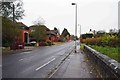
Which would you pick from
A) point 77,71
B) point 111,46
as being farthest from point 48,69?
point 111,46

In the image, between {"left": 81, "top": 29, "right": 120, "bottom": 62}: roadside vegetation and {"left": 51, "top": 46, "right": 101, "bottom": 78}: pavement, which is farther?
{"left": 51, "top": 46, "right": 101, "bottom": 78}: pavement

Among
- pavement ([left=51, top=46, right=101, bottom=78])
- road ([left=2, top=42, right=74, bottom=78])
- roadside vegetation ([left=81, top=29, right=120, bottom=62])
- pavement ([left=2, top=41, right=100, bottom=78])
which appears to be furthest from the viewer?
road ([left=2, top=42, right=74, bottom=78])

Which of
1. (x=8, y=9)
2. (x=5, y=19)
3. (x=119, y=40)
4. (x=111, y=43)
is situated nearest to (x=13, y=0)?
(x=8, y=9)

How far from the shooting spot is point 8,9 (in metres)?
51.3

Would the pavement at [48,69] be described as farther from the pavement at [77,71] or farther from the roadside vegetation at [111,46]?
the roadside vegetation at [111,46]

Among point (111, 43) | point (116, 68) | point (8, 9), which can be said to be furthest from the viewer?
point (8, 9)

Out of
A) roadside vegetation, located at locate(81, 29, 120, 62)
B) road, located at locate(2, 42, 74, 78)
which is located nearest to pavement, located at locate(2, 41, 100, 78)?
road, located at locate(2, 42, 74, 78)

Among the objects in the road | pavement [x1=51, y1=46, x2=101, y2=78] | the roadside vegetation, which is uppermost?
the roadside vegetation

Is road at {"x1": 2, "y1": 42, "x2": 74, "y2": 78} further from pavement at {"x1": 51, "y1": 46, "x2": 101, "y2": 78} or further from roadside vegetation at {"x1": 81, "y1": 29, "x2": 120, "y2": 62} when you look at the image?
roadside vegetation at {"x1": 81, "y1": 29, "x2": 120, "y2": 62}

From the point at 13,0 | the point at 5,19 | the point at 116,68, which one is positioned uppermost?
the point at 13,0

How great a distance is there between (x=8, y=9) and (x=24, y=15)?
304 centimetres

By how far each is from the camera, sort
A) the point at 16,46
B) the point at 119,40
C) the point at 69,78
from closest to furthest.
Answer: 1. the point at 69,78
2. the point at 119,40
3. the point at 16,46

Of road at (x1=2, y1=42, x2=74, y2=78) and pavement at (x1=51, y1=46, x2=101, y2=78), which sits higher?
pavement at (x1=51, y1=46, x2=101, y2=78)

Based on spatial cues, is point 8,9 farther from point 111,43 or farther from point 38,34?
point 38,34
